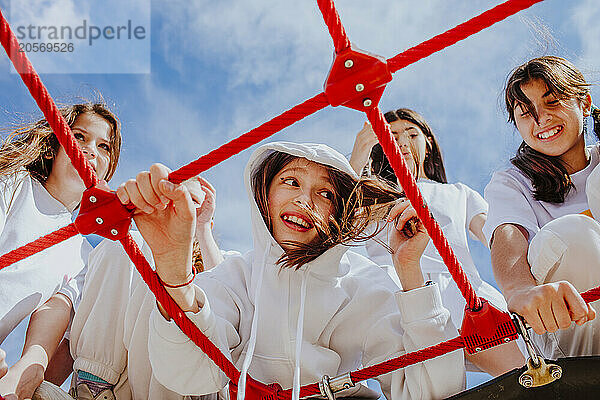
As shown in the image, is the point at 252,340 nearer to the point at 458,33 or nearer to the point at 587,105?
the point at 458,33

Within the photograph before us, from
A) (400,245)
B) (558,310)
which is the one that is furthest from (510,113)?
(558,310)

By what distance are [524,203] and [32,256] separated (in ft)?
2.91

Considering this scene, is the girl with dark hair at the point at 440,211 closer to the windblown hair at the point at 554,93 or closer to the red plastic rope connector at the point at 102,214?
the windblown hair at the point at 554,93

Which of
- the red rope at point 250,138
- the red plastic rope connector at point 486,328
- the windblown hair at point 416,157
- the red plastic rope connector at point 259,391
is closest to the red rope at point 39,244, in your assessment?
the red rope at point 250,138

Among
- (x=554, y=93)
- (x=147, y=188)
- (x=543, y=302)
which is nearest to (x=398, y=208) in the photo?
(x=543, y=302)

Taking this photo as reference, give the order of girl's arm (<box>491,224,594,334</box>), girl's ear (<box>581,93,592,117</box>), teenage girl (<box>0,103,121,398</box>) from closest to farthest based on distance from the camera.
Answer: girl's arm (<box>491,224,594,334</box>) → teenage girl (<box>0,103,121,398</box>) → girl's ear (<box>581,93,592,117</box>)

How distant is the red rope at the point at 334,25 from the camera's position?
709mm

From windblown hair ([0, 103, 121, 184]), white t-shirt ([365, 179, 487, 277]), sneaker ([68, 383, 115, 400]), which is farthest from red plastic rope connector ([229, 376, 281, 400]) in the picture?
windblown hair ([0, 103, 121, 184])

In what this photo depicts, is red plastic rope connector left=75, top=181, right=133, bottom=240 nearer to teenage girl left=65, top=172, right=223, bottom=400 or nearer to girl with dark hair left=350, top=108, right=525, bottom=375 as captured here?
teenage girl left=65, top=172, right=223, bottom=400

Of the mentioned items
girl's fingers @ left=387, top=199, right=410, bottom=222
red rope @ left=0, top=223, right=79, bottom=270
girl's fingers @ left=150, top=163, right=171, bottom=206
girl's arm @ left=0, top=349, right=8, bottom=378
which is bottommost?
girl's arm @ left=0, top=349, right=8, bottom=378

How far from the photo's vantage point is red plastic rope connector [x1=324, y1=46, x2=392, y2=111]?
707 mm

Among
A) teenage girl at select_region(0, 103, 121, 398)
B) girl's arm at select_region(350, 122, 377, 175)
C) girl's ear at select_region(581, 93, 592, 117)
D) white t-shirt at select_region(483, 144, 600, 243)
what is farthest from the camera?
girl's arm at select_region(350, 122, 377, 175)

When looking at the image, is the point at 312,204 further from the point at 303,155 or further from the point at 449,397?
the point at 449,397

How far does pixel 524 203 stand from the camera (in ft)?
3.56
